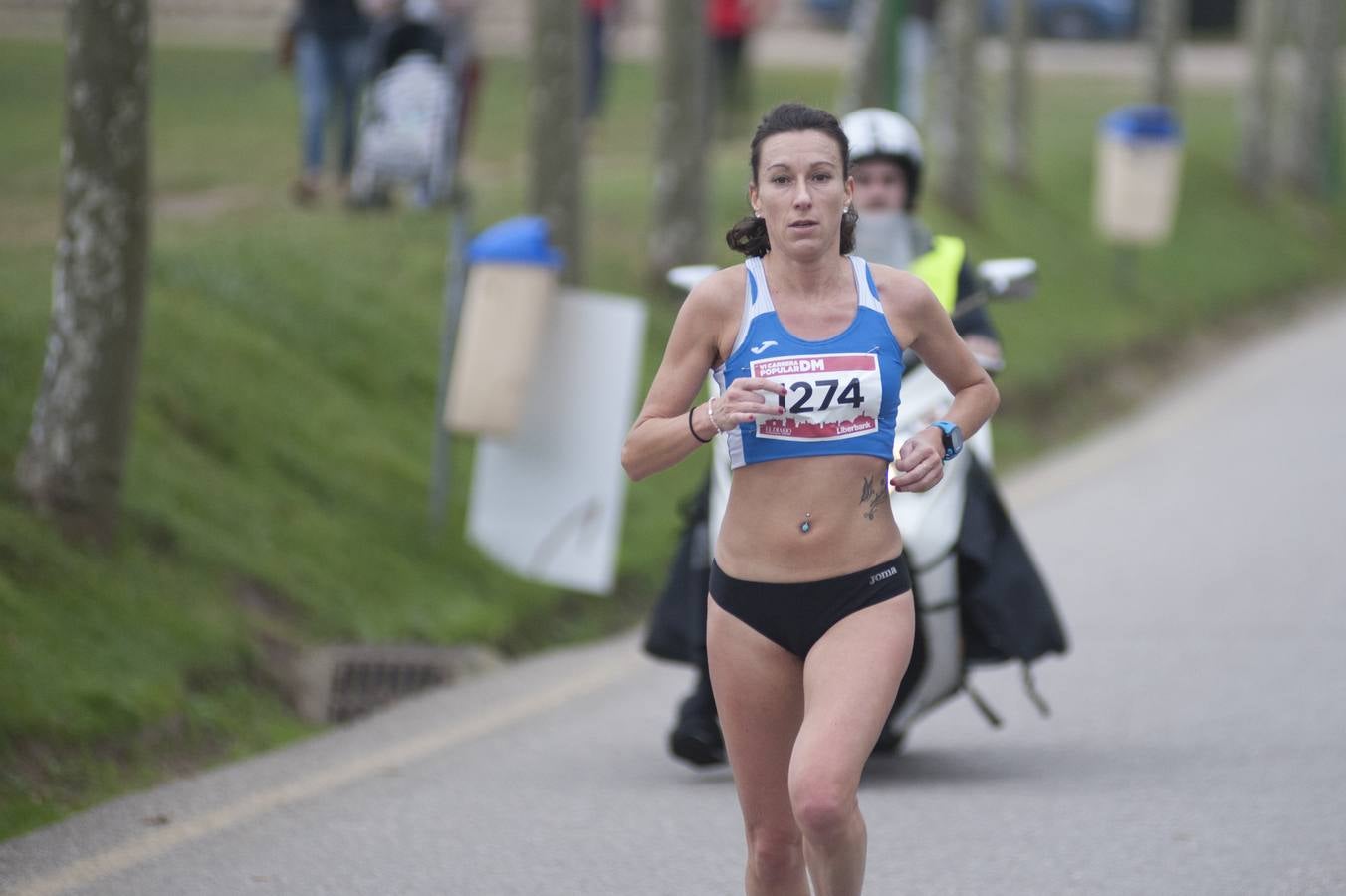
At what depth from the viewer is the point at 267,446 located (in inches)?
439

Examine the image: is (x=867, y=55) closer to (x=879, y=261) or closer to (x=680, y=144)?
(x=680, y=144)

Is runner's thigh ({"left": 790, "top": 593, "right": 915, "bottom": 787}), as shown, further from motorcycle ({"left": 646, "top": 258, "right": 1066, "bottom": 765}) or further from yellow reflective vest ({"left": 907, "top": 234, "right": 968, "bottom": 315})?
yellow reflective vest ({"left": 907, "top": 234, "right": 968, "bottom": 315})

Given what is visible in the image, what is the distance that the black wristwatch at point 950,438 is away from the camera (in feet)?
16.5

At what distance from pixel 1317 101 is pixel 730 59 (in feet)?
43.7

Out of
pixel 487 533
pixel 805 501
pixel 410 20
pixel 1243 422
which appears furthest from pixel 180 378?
pixel 1243 422

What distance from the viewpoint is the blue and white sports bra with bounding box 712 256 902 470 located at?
4.89 meters

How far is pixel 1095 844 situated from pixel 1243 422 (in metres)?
11.1

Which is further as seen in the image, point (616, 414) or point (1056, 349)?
point (1056, 349)

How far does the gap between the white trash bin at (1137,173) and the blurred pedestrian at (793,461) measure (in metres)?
18.3

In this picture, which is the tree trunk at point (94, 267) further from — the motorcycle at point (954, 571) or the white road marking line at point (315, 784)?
the motorcycle at point (954, 571)

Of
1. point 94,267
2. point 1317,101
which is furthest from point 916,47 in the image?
point 94,267

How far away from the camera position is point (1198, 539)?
12555 millimetres

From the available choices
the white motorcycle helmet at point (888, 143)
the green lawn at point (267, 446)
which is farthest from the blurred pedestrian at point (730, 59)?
the white motorcycle helmet at point (888, 143)

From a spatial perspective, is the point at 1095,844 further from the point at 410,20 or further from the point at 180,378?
the point at 410,20
